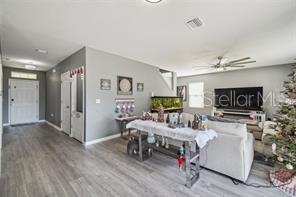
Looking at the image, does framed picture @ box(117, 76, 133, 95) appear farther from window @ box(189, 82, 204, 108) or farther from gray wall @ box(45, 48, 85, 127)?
window @ box(189, 82, 204, 108)

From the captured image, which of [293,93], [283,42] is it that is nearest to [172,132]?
[293,93]

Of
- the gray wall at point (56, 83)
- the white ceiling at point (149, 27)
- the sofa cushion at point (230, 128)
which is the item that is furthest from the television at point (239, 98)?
the gray wall at point (56, 83)

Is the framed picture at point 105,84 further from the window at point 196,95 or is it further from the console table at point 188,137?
the window at point 196,95

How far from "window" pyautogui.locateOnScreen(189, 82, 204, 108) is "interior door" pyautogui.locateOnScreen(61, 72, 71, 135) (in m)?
6.58

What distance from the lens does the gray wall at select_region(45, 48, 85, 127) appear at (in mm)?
3955

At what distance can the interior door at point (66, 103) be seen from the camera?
4.40 metres

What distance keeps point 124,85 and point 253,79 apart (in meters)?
5.80

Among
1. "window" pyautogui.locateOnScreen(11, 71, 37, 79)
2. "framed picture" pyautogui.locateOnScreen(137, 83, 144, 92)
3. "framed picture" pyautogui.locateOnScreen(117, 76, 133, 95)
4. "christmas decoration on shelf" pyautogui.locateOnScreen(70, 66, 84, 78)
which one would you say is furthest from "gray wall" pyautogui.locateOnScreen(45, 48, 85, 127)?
"framed picture" pyautogui.locateOnScreen(137, 83, 144, 92)

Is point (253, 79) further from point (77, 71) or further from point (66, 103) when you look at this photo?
point (66, 103)

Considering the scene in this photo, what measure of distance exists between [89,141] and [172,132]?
2.59 m

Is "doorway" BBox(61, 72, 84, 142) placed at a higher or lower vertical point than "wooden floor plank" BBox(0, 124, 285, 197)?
higher

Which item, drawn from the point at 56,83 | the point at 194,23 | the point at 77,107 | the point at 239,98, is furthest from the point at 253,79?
the point at 56,83

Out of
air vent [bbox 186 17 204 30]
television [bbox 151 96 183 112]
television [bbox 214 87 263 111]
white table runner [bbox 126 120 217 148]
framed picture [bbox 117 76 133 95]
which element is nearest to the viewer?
white table runner [bbox 126 120 217 148]

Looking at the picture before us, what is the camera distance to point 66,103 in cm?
459
